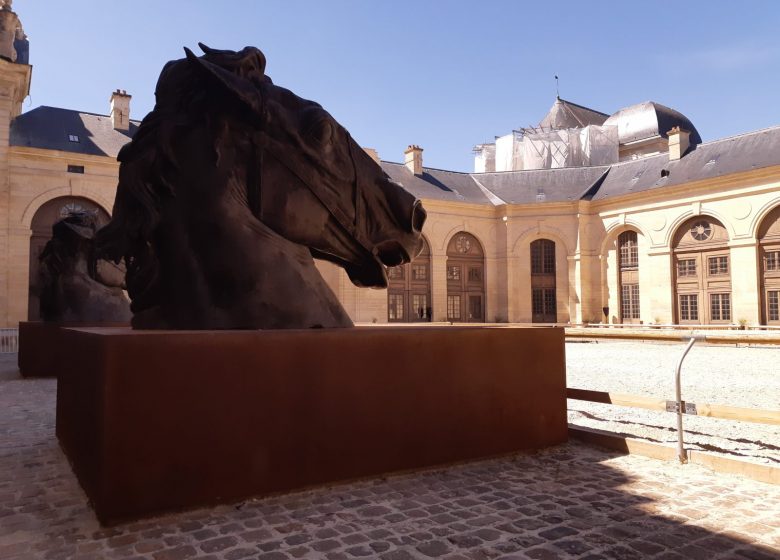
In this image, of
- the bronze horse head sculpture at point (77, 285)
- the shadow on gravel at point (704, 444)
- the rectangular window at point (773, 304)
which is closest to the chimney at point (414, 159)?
the rectangular window at point (773, 304)

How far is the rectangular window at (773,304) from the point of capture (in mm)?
28156

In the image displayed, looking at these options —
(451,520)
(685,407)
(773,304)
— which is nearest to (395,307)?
(773,304)

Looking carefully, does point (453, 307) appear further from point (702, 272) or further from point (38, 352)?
point (38, 352)

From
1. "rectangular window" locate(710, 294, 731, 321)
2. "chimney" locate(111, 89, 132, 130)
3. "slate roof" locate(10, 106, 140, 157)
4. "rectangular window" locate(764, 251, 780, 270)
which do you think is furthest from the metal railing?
"rectangular window" locate(764, 251, 780, 270)

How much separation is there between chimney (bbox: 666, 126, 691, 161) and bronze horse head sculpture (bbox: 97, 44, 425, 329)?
34557mm

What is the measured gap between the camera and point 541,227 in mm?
36156

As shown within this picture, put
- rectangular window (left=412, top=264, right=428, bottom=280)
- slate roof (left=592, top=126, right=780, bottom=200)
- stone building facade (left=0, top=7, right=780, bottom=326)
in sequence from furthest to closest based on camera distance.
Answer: rectangular window (left=412, top=264, right=428, bottom=280) < slate roof (left=592, top=126, right=780, bottom=200) < stone building facade (left=0, top=7, right=780, bottom=326)

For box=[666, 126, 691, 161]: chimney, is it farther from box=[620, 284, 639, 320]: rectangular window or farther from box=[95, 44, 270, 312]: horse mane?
box=[95, 44, 270, 312]: horse mane

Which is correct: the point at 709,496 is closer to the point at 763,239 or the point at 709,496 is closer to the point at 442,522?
the point at 442,522

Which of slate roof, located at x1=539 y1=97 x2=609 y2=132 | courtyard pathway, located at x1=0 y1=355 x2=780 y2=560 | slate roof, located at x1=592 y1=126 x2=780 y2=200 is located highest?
slate roof, located at x1=539 y1=97 x2=609 y2=132

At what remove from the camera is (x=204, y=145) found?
11.9 ft

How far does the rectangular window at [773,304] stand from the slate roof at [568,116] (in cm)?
3378

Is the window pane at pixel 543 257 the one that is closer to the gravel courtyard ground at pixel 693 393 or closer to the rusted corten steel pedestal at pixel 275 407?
the gravel courtyard ground at pixel 693 393

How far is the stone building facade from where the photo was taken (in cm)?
2516
